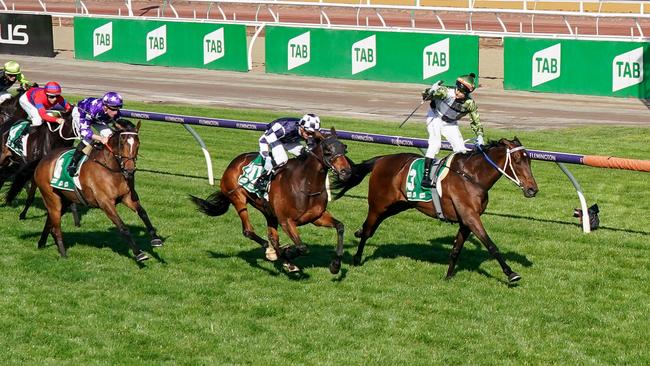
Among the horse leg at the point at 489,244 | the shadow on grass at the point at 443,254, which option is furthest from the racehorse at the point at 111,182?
the horse leg at the point at 489,244

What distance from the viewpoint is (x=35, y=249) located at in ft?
46.8

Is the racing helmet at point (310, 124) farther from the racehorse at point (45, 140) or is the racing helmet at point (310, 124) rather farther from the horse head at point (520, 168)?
the racehorse at point (45, 140)

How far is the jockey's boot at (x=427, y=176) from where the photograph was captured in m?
12.9

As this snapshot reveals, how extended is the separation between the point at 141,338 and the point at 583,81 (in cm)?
2401

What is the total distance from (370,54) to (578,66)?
7.49 meters

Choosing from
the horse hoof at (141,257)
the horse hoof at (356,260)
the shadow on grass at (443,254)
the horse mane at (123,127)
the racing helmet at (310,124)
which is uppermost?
the racing helmet at (310,124)

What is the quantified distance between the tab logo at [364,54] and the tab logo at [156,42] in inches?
323

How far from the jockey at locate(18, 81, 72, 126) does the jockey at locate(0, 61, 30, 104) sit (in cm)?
66

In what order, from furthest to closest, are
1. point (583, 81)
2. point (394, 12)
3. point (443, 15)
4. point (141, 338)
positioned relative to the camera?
point (443, 15) < point (394, 12) < point (583, 81) < point (141, 338)

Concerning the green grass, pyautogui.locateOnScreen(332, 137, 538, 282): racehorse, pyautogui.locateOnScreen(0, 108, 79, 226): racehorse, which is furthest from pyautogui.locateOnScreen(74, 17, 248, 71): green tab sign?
pyautogui.locateOnScreen(332, 137, 538, 282): racehorse

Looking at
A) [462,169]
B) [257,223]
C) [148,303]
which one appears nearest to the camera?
[148,303]

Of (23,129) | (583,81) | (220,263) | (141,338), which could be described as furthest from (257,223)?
(583,81)

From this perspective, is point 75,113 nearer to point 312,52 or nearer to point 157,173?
point 157,173

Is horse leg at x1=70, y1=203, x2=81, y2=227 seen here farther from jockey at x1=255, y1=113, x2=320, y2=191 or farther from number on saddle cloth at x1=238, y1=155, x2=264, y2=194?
jockey at x1=255, y1=113, x2=320, y2=191
